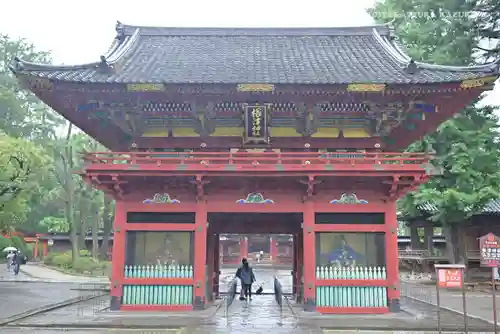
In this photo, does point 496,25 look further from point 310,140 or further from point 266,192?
point 266,192

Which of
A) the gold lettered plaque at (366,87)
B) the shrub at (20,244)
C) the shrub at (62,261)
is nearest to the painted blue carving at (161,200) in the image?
the gold lettered plaque at (366,87)

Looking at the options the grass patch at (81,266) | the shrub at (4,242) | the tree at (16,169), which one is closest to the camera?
the tree at (16,169)

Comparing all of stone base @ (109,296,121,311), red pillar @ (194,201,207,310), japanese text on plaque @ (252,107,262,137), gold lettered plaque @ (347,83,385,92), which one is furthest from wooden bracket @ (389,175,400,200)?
stone base @ (109,296,121,311)

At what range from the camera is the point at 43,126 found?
53.0 meters

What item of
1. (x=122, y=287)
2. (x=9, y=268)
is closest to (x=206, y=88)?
(x=122, y=287)

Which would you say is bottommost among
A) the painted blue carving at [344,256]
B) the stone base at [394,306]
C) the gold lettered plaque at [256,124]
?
the stone base at [394,306]

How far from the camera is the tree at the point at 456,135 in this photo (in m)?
27.0

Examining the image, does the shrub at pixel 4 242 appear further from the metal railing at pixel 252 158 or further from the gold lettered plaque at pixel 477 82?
the gold lettered plaque at pixel 477 82

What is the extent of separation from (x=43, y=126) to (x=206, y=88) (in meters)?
44.1

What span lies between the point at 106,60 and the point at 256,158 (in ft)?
22.1

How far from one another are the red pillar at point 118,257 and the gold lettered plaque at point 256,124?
4.93 m

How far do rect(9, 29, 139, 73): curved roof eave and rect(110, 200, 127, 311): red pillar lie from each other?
4.82 meters

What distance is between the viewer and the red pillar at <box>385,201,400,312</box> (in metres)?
15.4

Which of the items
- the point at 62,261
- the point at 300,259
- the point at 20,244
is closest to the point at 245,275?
the point at 300,259
